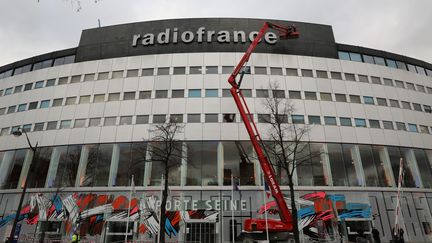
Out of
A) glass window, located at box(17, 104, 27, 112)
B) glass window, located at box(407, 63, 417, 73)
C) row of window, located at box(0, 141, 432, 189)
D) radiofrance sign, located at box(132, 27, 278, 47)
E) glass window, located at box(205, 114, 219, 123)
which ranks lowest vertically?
row of window, located at box(0, 141, 432, 189)

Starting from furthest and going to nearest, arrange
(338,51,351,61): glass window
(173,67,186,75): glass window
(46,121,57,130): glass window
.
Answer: (338,51,351,61): glass window < (173,67,186,75): glass window < (46,121,57,130): glass window

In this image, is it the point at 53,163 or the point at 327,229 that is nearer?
the point at 327,229

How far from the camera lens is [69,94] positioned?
3575 cm

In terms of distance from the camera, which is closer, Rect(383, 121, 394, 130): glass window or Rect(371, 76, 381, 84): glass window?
Rect(383, 121, 394, 130): glass window

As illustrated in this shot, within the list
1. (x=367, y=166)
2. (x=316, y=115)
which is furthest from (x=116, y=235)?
(x=367, y=166)

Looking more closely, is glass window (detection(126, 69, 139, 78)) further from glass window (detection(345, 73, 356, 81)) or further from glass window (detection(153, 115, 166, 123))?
glass window (detection(345, 73, 356, 81))

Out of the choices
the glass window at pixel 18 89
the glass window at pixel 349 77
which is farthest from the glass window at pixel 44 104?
the glass window at pixel 349 77

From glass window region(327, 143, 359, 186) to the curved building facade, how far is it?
0.41ft

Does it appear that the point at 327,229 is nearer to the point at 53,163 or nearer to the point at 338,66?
the point at 338,66

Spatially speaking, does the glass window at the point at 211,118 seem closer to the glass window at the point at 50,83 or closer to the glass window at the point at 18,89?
the glass window at the point at 50,83

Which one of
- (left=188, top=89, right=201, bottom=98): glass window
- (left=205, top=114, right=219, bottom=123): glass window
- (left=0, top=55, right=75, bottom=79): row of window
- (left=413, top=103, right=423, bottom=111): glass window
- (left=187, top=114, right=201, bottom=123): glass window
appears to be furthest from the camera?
(left=0, top=55, right=75, bottom=79): row of window

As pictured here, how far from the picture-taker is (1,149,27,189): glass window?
3303 cm

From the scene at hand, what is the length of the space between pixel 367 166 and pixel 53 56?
46.1 m

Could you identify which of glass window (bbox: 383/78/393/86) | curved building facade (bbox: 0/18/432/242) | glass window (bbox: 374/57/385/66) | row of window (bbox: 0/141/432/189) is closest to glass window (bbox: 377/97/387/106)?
curved building facade (bbox: 0/18/432/242)
